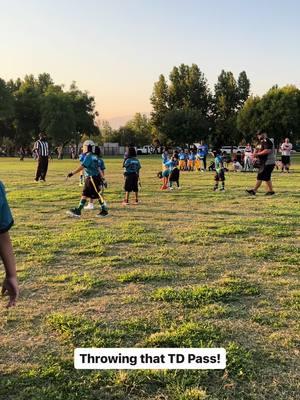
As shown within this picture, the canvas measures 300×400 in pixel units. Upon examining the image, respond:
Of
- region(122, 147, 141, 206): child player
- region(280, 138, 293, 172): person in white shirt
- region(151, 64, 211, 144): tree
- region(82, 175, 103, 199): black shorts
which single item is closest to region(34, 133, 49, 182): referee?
region(122, 147, 141, 206): child player

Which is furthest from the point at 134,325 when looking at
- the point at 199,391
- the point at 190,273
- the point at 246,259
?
the point at 246,259

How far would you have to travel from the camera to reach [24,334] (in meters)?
Answer: 4.31

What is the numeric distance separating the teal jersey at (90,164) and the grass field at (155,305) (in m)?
1.70

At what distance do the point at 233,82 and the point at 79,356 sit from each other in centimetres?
9663

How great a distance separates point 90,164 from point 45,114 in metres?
62.6

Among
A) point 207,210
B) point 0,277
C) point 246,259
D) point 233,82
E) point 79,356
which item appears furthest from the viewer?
point 233,82

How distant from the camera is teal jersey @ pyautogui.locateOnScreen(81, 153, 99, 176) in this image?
1149 centimetres

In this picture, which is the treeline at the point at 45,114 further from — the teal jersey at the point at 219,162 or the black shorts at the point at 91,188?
the black shorts at the point at 91,188

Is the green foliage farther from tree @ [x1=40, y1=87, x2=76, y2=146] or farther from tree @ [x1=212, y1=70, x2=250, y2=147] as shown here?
tree @ [x1=212, y1=70, x2=250, y2=147]

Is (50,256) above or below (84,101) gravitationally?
below

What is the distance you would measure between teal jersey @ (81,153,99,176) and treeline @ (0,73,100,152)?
197 feet

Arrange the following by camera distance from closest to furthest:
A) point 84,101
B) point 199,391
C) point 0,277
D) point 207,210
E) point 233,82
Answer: point 199,391 < point 0,277 < point 207,210 < point 84,101 < point 233,82

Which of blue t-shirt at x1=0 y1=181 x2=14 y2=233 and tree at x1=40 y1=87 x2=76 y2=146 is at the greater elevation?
tree at x1=40 y1=87 x2=76 y2=146

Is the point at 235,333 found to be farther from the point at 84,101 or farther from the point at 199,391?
the point at 84,101
